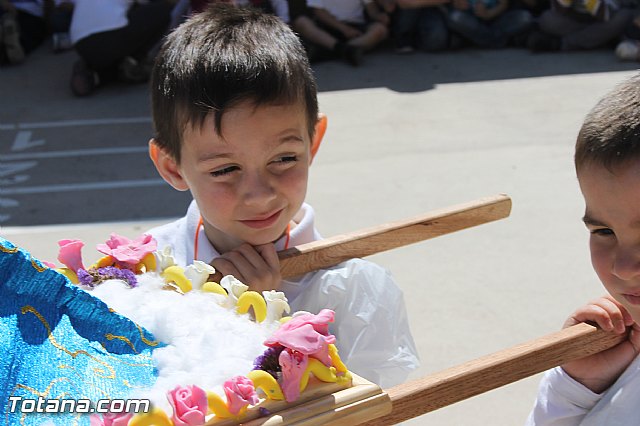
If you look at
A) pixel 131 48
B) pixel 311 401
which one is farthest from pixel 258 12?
pixel 131 48

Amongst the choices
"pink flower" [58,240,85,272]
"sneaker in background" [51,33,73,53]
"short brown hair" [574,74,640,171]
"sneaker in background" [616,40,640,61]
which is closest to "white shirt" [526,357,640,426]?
"short brown hair" [574,74,640,171]

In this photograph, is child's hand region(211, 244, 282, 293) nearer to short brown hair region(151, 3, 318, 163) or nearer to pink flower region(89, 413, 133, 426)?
short brown hair region(151, 3, 318, 163)

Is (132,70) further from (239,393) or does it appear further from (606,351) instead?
(239,393)

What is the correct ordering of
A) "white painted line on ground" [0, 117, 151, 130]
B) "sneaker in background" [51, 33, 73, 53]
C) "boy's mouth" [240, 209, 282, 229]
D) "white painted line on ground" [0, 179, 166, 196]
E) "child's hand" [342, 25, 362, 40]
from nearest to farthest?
"boy's mouth" [240, 209, 282, 229]
"white painted line on ground" [0, 179, 166, 196]
"white painted line on ground" [0, 117, 151, 130]
"child's hand" [342, 25, 362, 40]
"sneaker in background" [51, 33, 73, 53]

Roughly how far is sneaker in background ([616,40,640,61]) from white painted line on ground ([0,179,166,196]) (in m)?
3.18

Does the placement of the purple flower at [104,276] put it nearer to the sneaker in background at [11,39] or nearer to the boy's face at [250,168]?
the boy's face at [250,168]

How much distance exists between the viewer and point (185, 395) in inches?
43.1

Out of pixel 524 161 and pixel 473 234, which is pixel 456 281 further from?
→ pixel 524 161

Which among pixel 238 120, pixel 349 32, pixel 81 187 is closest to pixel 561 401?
pixel 238 120

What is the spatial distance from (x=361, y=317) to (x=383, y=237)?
0.53 ft

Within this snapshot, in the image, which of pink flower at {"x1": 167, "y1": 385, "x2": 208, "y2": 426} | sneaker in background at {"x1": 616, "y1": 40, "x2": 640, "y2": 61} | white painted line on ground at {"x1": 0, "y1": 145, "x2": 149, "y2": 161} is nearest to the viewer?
pink flower at {"x1": 167, "y1": 385, "x2": 208, "y2": 426}

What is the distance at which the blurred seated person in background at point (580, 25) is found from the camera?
5734mm

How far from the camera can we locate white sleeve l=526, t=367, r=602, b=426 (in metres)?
1.61

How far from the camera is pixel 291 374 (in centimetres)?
115
